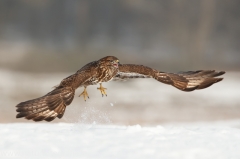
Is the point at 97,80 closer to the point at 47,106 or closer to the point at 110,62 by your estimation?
the point at 110,62

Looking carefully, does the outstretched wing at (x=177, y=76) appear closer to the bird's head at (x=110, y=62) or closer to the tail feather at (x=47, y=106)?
the bird's head at (x=110, y=62)

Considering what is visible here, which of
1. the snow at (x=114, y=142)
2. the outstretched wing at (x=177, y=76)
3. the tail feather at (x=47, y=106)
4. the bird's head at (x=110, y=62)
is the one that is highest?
the bird's head at (x=110, y=62)

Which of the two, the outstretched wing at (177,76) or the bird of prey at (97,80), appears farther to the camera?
the outstretched wing at (177,76)

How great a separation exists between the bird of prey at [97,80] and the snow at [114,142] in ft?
4.10

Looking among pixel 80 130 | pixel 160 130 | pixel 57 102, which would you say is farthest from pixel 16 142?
pixel 160 130

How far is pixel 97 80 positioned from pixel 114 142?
1.48m

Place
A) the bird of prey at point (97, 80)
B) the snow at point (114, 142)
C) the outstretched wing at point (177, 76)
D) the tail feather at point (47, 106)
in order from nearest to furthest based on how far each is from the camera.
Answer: the tail feather at point (47, 106), the bird of prey at point (97, 80), the snow at point (114, 142), the outstretched wing at point (177, 76)

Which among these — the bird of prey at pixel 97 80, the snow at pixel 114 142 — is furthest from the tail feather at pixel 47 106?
the snow at pixel 114 142

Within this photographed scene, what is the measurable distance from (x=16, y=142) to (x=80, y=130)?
163 cm

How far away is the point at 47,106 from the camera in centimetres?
821

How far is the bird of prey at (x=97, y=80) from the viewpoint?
8.10m

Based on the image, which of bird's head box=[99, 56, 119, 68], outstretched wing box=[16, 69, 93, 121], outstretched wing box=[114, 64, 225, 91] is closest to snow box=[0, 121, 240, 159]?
outstretched wing box=[114, 64, 225, 91]

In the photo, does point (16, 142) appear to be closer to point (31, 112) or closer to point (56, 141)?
point (56, 141)

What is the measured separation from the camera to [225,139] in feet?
36.4
